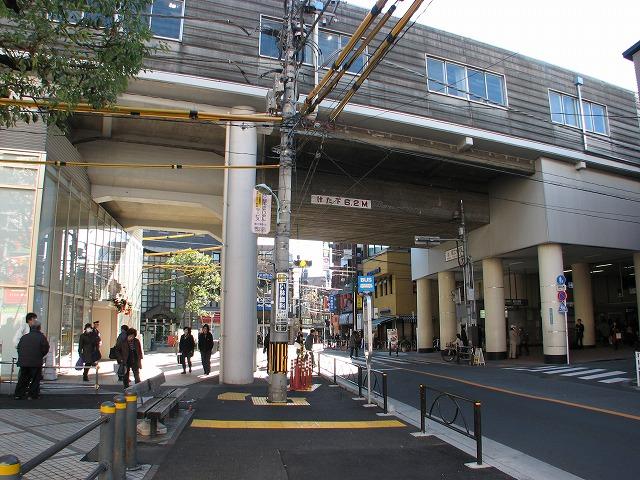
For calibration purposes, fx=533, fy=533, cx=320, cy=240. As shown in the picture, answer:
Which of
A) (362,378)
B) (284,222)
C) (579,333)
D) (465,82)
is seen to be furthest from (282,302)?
(579,333)

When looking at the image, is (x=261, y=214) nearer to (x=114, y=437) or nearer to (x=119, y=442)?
(x=119, y=442)

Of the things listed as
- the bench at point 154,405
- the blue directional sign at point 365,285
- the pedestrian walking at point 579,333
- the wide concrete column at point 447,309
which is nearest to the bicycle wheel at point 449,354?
the wide concrete column at point 447,309

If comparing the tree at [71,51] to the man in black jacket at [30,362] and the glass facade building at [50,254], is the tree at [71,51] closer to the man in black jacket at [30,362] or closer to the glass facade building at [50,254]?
the glass facade building at [50,254]

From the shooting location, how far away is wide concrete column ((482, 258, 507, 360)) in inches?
1076

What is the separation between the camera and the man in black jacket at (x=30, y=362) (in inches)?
437

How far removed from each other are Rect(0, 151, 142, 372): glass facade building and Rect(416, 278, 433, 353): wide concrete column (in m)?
21.3

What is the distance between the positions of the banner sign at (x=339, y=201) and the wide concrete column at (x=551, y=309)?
8.49m

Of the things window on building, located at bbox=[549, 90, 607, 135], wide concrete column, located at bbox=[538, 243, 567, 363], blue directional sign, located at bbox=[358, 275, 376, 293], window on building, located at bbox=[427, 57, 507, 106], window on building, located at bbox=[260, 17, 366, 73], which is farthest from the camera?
window on building, located at bbox=[549, 90, 607, 135]

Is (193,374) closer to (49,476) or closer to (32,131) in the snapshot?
(32,131)

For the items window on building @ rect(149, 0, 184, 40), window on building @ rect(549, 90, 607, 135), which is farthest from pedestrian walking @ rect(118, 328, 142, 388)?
window on building @ rect(549, 90, 607, 135)

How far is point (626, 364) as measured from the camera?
21625mm

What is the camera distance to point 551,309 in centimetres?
2389

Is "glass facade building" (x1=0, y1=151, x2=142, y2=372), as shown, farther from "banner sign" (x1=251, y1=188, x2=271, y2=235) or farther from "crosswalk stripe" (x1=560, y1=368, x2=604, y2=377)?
"crosswalk stripe" (x1=560, y1=368, x2=604, y2=377)

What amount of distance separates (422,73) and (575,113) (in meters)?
9.77
